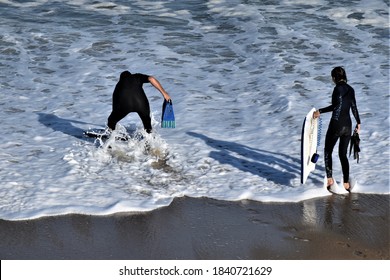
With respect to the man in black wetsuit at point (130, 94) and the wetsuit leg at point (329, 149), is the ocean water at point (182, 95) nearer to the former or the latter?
the wetsuit leg at point (329, 149)

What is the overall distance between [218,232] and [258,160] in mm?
2564

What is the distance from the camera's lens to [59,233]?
328 inches

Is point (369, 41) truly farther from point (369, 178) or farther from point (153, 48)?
point (369, 178)

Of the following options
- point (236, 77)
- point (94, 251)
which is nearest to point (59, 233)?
point (94, 251)

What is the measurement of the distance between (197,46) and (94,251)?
1060 centimetres

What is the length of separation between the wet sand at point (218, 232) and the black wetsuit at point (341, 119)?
45cm

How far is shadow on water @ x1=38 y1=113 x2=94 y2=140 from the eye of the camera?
39.6 feet

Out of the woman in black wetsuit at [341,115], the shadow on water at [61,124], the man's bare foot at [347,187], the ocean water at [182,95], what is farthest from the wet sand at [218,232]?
the shadow on water at [61,124]

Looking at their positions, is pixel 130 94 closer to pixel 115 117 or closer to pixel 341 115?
pixel 115 117

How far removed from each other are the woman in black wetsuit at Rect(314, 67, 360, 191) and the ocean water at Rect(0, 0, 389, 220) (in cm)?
36

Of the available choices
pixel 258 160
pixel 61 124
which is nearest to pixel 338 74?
pixel 258 160

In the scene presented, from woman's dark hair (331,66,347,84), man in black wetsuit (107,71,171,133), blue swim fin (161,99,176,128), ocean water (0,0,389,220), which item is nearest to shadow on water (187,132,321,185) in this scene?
ocean water (0,0,389,220)

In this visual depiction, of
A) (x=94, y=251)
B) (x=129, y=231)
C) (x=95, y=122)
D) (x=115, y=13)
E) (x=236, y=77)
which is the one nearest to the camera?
(x=94, y=251)

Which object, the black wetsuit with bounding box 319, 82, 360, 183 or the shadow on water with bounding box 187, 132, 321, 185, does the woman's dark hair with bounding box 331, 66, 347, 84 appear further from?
the shadow on water with bounding box 187, 132, 321, 185
